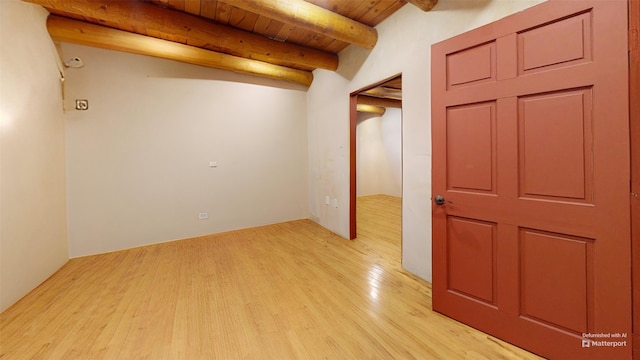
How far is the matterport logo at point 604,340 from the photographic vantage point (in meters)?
1.16

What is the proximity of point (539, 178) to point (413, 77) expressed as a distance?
1441mm

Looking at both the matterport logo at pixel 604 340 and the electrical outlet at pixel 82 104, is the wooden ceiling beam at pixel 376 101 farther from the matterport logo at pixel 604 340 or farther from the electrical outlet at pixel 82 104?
the matterport logo at pixel 604 340

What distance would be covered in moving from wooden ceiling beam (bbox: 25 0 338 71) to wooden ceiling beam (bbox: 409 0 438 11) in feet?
5.21

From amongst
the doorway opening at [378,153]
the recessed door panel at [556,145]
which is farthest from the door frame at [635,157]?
the doorway opening at [378,153]

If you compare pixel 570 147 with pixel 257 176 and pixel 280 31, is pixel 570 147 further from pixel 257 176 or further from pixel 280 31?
pixel 257 176

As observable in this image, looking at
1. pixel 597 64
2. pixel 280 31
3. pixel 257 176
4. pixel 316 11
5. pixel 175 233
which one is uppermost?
pixel 280 31

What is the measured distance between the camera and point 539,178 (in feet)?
4.46

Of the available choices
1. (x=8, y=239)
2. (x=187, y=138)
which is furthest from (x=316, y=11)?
(x=8, y=239)

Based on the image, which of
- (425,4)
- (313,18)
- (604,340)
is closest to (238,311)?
(604,340)

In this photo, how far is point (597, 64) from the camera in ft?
3.83

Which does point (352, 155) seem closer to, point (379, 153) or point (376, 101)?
point (376, 101)

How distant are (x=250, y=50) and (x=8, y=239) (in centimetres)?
295

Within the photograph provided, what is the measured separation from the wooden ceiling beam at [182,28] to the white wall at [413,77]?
0.68 metres

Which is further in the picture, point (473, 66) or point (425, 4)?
point (425, 4)
